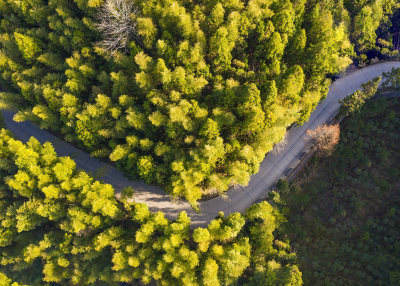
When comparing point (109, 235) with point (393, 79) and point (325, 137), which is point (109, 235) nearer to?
point (325, 137)

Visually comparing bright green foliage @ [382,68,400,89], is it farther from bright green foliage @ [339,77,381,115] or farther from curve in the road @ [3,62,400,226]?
curve in the road @ [3,62,400,226]

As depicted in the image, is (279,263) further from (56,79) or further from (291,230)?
(56,79)

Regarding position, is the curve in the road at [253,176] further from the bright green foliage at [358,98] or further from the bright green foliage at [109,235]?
the bright green foliage at [109,235]

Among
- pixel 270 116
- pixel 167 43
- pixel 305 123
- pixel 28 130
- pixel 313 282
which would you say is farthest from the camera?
pixel 28 130

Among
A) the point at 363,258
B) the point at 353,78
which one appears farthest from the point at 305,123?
the point at 363,258

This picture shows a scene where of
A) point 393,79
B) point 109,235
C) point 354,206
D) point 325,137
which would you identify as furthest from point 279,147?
point 109,235

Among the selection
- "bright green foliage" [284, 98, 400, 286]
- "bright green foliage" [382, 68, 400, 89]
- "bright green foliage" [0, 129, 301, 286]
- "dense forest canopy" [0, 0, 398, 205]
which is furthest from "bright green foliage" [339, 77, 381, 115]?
"bright green foliage" [0, 129, 301, 286]
